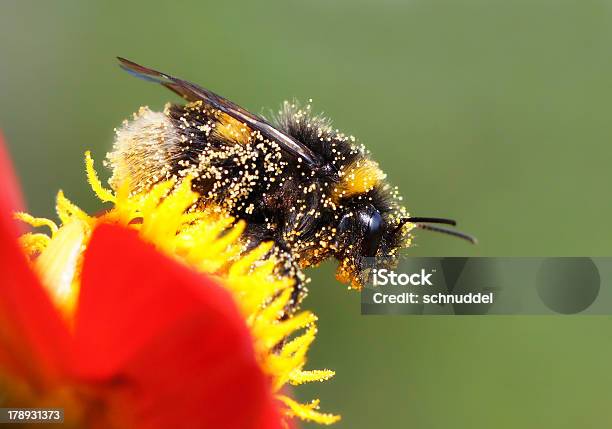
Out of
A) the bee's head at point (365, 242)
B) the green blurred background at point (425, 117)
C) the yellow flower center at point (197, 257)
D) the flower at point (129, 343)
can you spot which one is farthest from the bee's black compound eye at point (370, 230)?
the green blurred background at point (425, 117)

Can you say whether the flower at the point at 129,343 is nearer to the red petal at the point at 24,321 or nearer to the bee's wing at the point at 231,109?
the red petal at the point at 24,321

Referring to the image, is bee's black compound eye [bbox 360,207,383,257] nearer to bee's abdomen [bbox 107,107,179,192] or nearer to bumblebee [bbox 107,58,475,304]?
bumblebee [bbox 107,58,475,304]

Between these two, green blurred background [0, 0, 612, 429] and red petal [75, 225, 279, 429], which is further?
green blurred background [0, 0, 612, 429]

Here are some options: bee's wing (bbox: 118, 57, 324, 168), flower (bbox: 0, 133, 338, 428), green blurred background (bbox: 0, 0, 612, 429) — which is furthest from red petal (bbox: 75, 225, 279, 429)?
green blurred background (bbox: 0, 0, 612, 429)

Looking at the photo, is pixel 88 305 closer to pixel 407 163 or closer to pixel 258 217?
pixel 258 217

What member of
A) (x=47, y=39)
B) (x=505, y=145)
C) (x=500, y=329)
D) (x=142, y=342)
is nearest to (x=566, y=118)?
(x=505, y=145)

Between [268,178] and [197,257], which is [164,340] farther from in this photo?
[268,178]
